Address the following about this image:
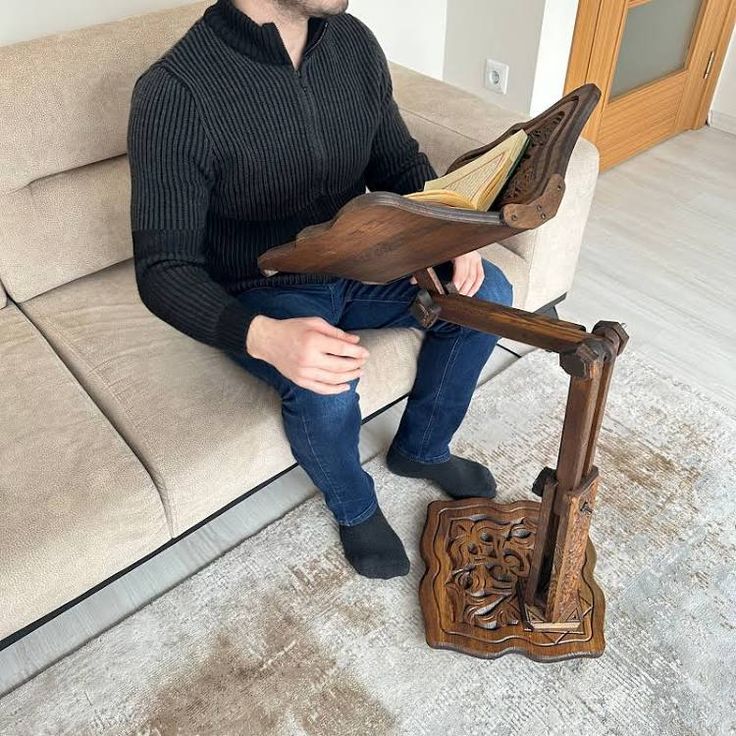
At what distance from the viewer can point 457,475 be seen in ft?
5.08

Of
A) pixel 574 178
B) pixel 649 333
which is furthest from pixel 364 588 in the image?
pixel 649 333

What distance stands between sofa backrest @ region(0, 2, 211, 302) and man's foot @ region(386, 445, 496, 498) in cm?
73

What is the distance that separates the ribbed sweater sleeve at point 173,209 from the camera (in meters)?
1.13

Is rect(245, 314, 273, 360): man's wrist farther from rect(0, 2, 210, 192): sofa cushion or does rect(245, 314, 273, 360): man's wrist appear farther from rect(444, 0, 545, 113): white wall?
rect(444, 0, 545, 113): white wall

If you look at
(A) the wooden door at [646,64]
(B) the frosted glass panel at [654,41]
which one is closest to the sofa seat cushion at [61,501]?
(A) the wooden door at [646,64]

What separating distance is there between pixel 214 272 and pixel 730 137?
2.45m

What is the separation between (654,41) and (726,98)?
529mm

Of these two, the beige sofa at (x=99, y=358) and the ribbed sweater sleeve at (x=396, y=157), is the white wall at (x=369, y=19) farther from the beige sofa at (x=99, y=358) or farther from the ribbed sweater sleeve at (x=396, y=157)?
the ribbed sweater sleeve at (x=396, y=157)

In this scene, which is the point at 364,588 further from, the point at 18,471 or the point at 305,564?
the point at 18,471

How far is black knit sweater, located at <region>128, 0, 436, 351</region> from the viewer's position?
→ 1140 mm

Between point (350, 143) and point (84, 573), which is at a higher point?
point (350, 143)

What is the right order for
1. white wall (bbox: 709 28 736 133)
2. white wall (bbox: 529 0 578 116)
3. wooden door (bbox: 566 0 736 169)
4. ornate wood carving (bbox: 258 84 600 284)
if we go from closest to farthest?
ornate wood carving (bbox: 258 84 600 284) < white wall (bbox: 529 0 578 116) < wooden door (bbox: 566 0 736 169) < white wall (bbox: 709 28 736 133)

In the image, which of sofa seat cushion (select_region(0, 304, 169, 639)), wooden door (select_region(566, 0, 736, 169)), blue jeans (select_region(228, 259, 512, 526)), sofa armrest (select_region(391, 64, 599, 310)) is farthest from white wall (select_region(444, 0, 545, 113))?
sofa seat cushion (select_region(0, 304, 169, 639))

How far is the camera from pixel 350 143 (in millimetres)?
1318
